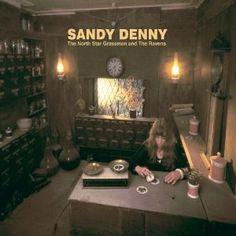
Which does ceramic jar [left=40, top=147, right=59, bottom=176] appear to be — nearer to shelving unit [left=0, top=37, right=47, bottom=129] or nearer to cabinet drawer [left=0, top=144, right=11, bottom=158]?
shelving unit [left=0, top=37, right=47, bottom=129]

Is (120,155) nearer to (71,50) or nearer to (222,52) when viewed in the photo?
(71,50)

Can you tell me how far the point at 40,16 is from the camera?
5.34 metres

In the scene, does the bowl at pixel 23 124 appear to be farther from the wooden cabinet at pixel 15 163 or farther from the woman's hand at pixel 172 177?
the woman's hand at pixel 172 177

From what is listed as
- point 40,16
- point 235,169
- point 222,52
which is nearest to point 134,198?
point 235,169

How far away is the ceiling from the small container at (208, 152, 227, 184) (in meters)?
3.07

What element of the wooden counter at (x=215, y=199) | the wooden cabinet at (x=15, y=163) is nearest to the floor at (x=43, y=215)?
the wooden cabinet at (x=15, y=163)

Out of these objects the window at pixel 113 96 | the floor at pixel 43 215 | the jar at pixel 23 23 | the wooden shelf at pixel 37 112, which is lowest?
the floor at pixel 43 215

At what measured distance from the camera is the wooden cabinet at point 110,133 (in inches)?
197

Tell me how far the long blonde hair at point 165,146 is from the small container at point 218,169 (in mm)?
522

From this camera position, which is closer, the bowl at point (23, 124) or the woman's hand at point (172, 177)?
the woman's hand at point (172, 177)

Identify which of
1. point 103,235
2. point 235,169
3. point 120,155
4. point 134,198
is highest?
point 235,169

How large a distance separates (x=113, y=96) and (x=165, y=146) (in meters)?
2.79

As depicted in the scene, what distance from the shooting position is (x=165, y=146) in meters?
2.84

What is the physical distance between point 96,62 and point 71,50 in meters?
0.63
